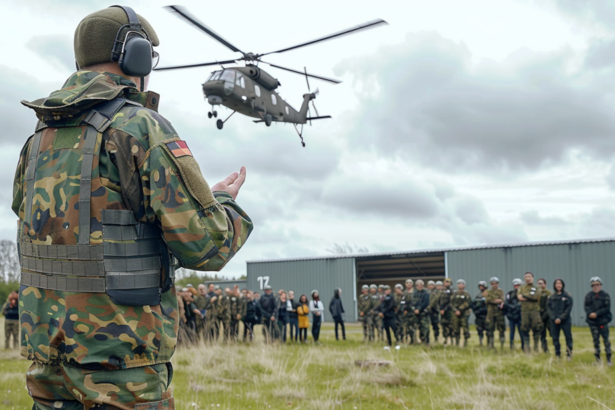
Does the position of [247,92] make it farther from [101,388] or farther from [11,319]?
[101,388]

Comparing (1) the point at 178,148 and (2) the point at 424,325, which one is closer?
(1) the point at 178,148

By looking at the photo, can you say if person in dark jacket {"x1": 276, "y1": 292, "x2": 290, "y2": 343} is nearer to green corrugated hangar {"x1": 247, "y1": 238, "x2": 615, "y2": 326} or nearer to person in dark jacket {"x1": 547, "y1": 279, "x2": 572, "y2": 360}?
person in dark jacket {"x1": 547, "y1": 279, "x2": 572, "y2": 360}

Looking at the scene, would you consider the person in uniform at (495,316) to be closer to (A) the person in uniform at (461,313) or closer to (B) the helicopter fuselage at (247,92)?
(A) the person in uniform at (461,313)

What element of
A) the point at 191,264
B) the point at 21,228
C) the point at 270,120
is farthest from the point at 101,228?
the point at 270,120

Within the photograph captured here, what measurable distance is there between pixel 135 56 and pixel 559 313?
43.2 ft

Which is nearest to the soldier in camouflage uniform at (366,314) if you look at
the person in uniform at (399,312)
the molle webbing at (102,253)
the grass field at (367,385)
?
the person in uniform at (399,312)

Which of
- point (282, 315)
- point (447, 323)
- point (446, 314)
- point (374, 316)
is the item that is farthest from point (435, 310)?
point (282, 315)

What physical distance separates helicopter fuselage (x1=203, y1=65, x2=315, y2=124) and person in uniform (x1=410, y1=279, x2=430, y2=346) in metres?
7.97

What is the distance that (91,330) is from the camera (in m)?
1.66

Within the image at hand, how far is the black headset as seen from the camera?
74.2 inches

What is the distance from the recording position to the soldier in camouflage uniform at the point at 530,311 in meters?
13.8

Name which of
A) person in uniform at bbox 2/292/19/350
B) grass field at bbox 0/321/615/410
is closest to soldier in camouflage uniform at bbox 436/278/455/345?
grass field at bbox 0/321/615/410

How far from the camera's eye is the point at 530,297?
45.8 ft

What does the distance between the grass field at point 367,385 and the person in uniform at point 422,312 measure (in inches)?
206
